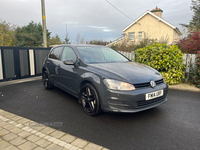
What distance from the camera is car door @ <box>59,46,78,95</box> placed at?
12.9ft

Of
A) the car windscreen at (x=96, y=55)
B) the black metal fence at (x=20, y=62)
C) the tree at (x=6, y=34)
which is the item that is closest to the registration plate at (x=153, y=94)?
the car windscreen at (x=96, y=55)

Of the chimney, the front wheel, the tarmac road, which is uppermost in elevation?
the chimney

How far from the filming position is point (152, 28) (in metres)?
23.6

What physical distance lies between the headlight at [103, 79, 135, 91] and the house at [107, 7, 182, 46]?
1967 cm

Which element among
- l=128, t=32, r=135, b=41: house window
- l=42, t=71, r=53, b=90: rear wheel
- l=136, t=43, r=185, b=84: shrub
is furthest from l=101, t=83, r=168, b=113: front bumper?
l=128, t=32, r=135, b=41: house window

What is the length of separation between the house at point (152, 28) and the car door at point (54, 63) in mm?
17496

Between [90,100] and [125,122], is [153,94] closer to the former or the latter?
[125,122]

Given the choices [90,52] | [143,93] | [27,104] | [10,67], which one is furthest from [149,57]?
[10,67]

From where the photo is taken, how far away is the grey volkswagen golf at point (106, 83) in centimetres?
296

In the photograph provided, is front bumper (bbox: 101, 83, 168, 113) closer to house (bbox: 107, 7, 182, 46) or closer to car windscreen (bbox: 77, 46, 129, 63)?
car windscreen (bbox: 77, 46, 129, 63)

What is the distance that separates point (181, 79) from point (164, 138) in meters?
5.02

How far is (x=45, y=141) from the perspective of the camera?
8.28 feet

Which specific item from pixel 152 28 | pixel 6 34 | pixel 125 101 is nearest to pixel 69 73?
pixel 125 101

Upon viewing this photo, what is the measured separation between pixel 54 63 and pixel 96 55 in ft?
5.20
